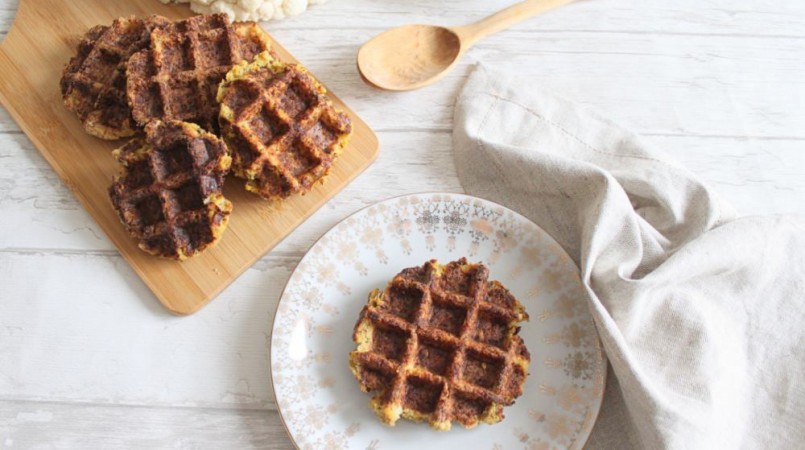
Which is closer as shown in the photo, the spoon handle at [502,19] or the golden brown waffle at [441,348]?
the golden brown waffle at [441,348]

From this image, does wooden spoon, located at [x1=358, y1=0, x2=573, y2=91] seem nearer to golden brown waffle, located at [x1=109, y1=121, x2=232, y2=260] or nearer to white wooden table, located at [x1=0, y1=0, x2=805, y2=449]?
white wooden table, located at [x1=0, y1=0, x2=805, y2=449]

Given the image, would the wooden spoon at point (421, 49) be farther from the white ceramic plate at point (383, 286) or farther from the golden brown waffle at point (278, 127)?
the white ceramic plate at point (383, 286)

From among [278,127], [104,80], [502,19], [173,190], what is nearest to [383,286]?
[278,127]

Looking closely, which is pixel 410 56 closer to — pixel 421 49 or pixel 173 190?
pixel 421 49

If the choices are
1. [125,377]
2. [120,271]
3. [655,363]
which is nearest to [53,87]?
[120,271]

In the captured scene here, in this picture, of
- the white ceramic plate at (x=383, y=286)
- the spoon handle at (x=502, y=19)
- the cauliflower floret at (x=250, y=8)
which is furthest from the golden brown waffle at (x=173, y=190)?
the spoon handle at (x=502, y=19)

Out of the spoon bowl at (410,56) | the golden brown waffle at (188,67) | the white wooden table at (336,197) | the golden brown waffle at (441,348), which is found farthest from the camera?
the spoon bowl at (410,56)

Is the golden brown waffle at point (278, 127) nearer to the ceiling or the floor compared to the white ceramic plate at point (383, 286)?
nearer to the ceiling
